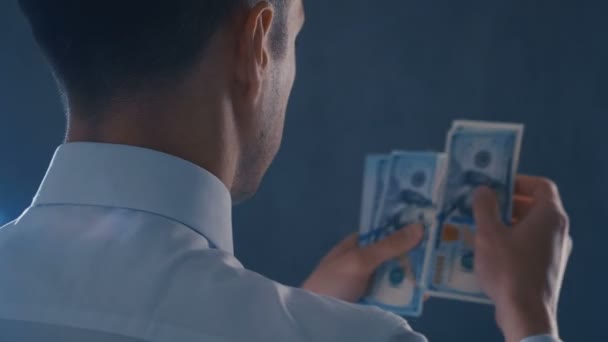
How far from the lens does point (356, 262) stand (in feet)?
5.30

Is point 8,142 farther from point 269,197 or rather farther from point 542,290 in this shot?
point 542,290

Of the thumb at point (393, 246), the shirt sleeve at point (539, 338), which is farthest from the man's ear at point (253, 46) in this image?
the thumb at point (393, 246)

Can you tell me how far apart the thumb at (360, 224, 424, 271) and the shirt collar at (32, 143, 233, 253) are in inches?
36.1

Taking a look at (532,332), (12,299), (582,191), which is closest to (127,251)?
(12,299)

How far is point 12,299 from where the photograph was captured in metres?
0.64

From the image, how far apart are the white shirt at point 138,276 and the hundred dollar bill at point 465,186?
3.26 feet

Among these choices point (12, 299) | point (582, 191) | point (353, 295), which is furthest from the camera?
point (582, 191)

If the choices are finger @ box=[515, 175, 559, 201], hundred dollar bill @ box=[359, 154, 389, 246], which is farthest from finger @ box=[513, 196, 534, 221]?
hundred dollar bill @ box=[359, 154, 389, 246]

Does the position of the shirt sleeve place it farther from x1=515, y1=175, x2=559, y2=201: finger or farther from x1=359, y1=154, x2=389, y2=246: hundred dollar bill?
x1=359, y1=154, x2=389, y2=246: hundred dollar bill

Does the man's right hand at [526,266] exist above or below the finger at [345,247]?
above

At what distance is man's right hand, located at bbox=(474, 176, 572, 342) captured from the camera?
105 centimetres

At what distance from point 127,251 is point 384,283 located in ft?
3.64

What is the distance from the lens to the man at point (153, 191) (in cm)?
62

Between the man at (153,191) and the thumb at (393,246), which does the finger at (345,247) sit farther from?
the man at (153,191)
